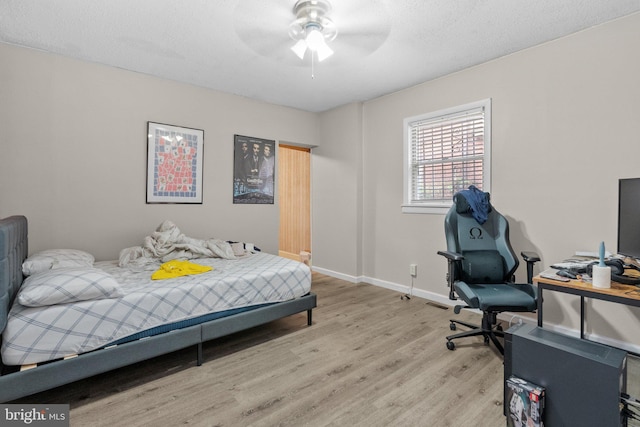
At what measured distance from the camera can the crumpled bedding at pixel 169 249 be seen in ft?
9.76

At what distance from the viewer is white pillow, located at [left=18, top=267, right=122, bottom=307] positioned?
5.54 ft

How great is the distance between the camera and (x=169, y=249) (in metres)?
3.14

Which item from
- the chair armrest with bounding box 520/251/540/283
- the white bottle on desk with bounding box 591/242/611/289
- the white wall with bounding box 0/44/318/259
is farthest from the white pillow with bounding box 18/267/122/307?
the chair armrest with bounding box 520/251/540/283

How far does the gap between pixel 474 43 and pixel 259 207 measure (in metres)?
3.20

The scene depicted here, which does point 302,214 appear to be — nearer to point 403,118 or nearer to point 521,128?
point 403,118

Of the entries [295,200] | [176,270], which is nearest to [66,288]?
[176,270]

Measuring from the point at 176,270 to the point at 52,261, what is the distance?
3.02 ft

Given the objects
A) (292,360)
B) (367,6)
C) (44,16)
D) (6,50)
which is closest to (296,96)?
(367,6)

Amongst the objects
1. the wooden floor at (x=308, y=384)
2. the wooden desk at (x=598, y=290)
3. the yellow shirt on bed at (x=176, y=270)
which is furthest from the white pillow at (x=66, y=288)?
the wooden desk at (x=598, y=290)

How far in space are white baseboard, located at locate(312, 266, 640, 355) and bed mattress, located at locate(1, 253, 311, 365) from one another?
1.68 metres

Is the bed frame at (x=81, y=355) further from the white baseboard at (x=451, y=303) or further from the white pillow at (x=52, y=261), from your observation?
the white baseboard at (x=451, y=303)

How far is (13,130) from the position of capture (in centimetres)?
276

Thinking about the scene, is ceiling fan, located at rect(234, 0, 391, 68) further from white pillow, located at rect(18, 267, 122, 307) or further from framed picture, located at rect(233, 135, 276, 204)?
white pillow, located at rect(18, 267, 122, 307)

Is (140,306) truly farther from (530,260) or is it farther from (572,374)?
(530,260)
